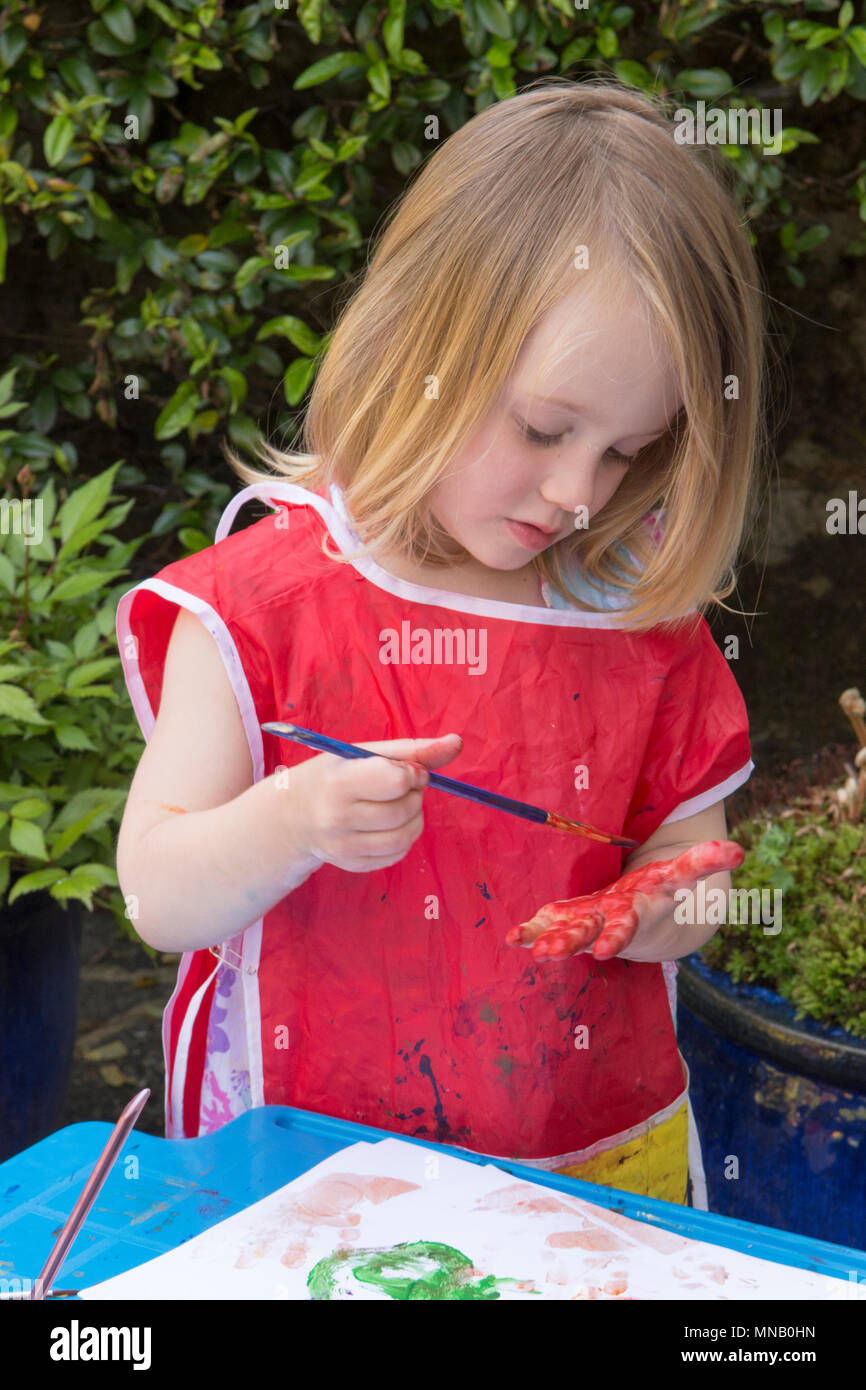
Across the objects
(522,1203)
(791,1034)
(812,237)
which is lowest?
(791,1034)

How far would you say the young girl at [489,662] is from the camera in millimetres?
1043

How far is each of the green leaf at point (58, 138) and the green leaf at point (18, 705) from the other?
3.81ft

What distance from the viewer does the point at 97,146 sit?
101 inches

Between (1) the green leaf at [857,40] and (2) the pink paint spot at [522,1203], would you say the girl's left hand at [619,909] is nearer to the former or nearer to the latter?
(2) the pink paint spot at [522,1203]

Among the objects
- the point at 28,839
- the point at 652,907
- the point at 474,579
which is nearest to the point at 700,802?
the point at 652,907

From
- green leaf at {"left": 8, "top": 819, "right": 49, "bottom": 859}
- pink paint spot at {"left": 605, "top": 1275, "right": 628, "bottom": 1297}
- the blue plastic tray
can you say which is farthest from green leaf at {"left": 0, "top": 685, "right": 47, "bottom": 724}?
pink paint spot at {"left": 605, "top": 1275, "right": 628, "bottom": 1297}

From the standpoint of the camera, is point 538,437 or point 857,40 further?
point 857,40

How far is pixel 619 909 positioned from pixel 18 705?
3.50 ft

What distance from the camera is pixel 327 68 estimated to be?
2350 mm

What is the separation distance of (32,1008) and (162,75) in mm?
1791

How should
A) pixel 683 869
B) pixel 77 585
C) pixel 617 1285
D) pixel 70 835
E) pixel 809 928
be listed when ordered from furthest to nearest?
pixel 77 585, pixel 70 835, pixel 809 928, pixel 683 869, pixel 617 1285

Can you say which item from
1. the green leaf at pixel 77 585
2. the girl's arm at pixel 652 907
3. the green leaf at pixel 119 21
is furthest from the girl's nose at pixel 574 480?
the green leaf at pixel 119 21

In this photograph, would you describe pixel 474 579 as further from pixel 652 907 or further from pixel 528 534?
pixel 652 907

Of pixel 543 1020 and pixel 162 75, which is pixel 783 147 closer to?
pixel 162 75
